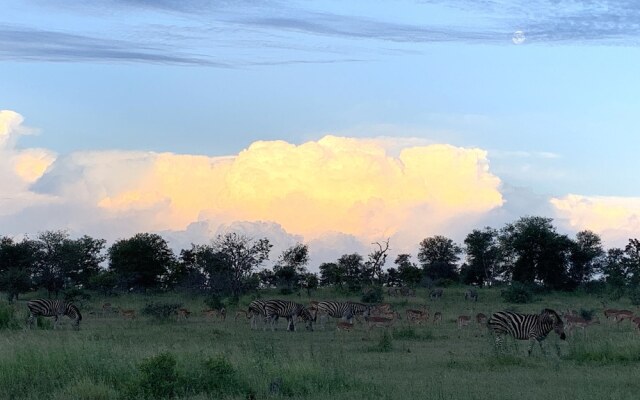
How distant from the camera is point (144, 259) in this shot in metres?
65.5

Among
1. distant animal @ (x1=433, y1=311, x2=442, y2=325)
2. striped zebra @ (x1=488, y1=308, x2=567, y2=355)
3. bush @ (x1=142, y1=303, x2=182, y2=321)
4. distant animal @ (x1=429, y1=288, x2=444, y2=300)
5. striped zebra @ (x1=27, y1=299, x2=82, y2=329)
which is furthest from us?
distant animal @ (x1=429, y1=288, x2=444, y2=300)

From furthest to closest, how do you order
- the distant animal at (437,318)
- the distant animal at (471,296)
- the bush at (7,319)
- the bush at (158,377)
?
the distant animal at (471,296) → the distant animal at (437,318) → the bush at (7,319) → the bush at (158,377)

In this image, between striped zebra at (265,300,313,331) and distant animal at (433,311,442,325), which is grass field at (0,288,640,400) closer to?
striped zebra at (265,300,313,331)

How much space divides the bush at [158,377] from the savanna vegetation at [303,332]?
0.02m

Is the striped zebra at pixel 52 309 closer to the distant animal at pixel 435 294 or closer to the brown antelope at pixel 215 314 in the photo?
the brown antelope at pixel 215 314

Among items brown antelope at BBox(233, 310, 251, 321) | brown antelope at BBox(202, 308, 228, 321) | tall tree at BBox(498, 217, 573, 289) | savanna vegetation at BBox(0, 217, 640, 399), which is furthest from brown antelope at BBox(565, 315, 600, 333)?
tall tree at BBox(498, 217, 573, 289)

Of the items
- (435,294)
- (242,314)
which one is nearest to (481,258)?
(435,294)

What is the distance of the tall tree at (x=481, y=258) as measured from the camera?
72.6m

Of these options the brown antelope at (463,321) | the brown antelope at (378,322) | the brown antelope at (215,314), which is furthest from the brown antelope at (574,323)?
the brown antelope at (215,314)

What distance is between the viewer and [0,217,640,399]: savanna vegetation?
14.0 meters

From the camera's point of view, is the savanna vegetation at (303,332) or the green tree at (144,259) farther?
the green tree at (144,259)

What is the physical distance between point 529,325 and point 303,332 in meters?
10.1

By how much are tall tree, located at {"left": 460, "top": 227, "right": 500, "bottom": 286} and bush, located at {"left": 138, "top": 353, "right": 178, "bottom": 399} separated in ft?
196

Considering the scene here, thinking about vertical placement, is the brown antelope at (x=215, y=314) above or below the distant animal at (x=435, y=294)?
below
